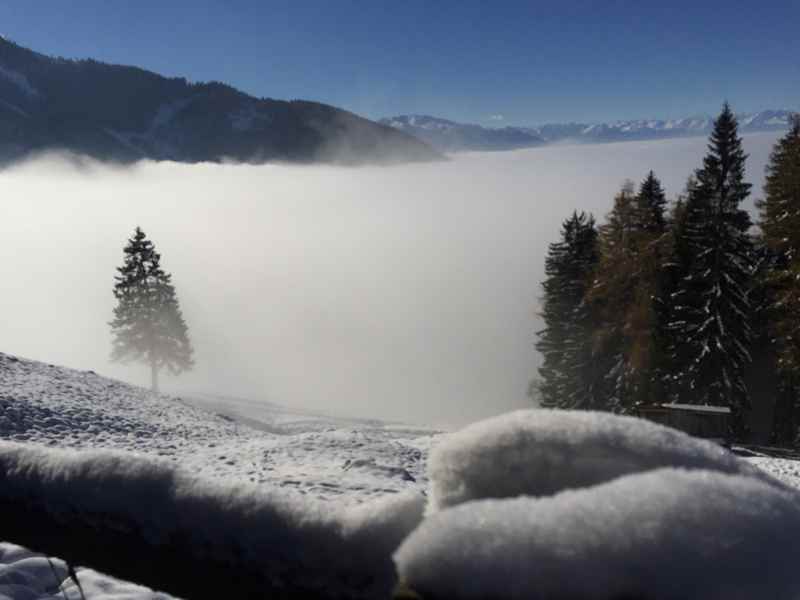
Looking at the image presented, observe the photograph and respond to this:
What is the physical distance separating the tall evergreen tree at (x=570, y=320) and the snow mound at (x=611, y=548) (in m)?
36.0

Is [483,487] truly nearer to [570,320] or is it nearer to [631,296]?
[631,296]

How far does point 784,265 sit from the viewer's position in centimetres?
3075

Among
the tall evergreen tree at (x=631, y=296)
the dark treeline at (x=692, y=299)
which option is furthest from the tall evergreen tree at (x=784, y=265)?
the tall evergreen tree at (x=631, y=296)

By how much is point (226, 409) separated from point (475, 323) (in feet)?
391

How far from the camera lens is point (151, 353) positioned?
5469cm

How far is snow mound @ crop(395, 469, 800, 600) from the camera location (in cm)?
87

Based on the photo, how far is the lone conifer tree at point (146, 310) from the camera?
5134cm

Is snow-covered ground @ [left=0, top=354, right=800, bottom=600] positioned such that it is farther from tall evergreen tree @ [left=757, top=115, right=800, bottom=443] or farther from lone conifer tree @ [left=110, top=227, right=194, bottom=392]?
lone conifer tree @ [left=110, top=227, right=194, bottom=392]

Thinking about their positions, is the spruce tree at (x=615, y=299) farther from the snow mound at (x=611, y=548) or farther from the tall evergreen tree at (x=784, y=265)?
the snow mound at (x=611, y=548)

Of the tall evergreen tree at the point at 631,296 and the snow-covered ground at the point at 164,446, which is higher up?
the tall evergreen tree at the point at 631,296

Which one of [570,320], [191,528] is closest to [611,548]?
[191,528]

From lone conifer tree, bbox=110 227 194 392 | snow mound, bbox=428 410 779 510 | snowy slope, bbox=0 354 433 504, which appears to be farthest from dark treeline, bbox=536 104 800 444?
lone conifer tree, bbox=110 227 194 392

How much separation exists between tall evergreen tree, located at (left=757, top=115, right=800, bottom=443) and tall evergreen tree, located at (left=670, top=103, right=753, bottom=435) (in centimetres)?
119

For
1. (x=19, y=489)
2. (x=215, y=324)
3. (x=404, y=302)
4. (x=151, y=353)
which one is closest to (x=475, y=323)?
(x=404, y=302)
